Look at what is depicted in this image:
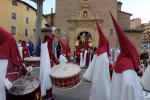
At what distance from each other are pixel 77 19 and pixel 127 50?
3502cm

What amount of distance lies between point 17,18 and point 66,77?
1785 inches

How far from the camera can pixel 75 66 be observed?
800cm

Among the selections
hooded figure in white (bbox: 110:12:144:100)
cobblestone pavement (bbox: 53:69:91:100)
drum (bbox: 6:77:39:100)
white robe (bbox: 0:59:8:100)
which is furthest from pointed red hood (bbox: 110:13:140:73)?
cobblestone pavement (bbox: 53:69:91:100)

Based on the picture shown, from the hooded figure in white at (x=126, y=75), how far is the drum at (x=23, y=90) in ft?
7.00

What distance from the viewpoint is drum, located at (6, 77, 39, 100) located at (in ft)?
21.2

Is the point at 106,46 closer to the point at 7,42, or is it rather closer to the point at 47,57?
the point at 47,57

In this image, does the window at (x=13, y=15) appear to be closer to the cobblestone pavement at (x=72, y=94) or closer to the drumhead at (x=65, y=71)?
the cobblestone pavement at (x=72, y=94)

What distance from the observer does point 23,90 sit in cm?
655

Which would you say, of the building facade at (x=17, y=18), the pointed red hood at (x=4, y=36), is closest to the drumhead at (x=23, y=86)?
the pointed red hood at (x=4, y=36)

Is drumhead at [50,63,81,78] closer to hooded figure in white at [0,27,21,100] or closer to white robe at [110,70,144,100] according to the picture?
hooded figure in white at [0,27,21,100]

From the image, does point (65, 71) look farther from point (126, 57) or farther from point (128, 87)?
point (128, 87)

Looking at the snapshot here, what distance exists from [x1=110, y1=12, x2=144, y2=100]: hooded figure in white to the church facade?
33.8 m

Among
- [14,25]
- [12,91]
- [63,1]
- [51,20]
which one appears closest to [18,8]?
[14,25]

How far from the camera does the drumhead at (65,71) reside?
7.46m
